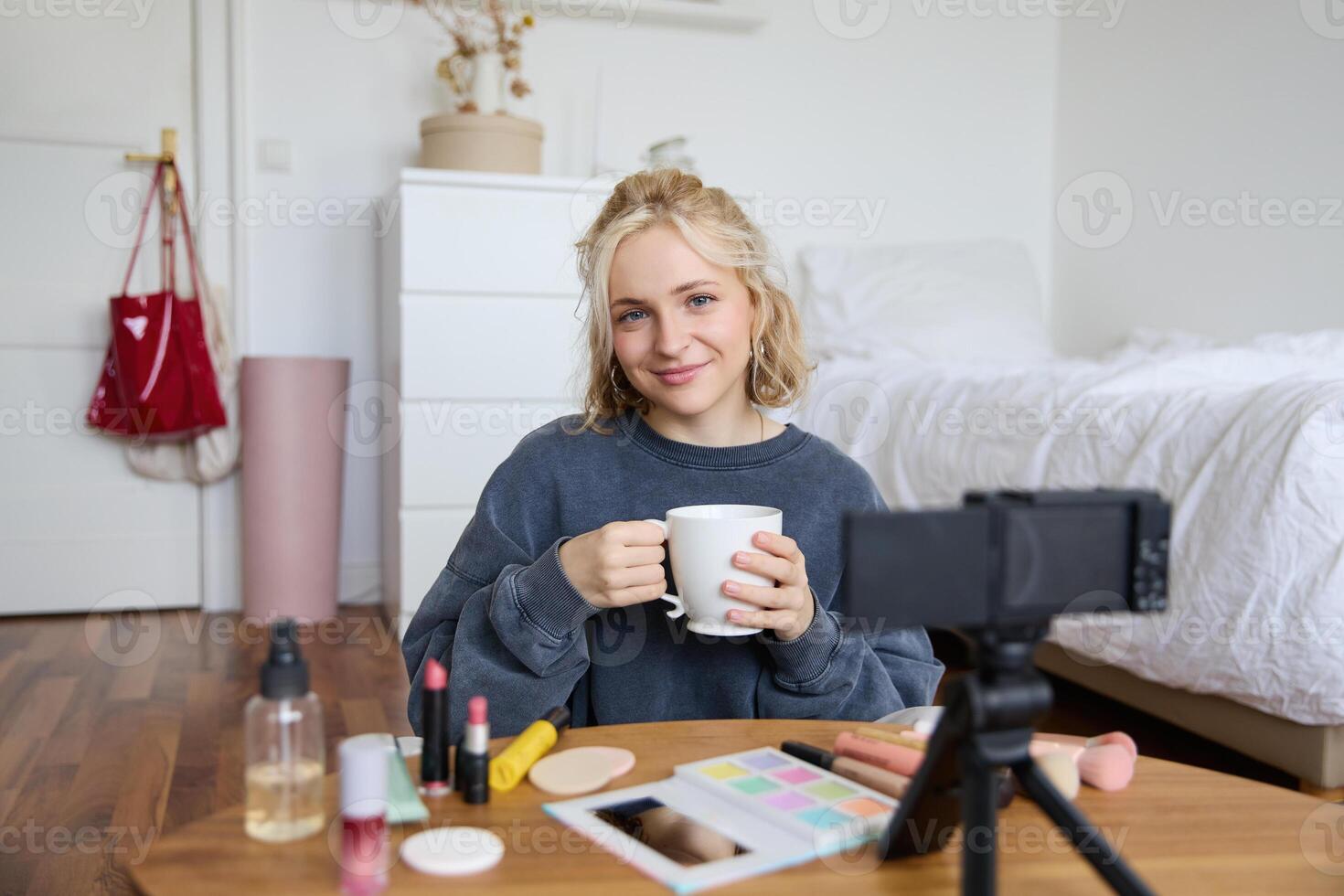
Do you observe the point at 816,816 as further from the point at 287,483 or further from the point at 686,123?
the point at 686,123

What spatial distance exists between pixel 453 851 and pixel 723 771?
181mm

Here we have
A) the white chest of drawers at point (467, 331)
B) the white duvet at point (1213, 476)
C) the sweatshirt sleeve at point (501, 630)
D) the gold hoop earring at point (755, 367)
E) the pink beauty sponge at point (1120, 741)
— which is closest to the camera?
the pink beauty sponge at point (1120, 741)

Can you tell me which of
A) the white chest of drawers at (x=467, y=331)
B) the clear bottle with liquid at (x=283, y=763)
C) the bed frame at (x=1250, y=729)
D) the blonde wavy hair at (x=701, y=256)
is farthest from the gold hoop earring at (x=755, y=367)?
the white chest of drawers at (x=467, y=331)

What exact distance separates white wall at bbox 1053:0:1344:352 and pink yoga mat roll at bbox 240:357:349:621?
2248 millimetres

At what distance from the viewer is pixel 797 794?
0.65 metres

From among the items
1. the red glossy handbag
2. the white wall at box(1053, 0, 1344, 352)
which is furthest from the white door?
the white wall at box(1053, 0, 1344, 352)

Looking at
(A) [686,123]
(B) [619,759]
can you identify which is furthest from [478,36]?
(B) [619,759]

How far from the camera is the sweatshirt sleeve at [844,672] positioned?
2.94 feet

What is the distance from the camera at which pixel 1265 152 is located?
9.27 feet

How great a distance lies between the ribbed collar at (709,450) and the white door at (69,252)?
2295 mm

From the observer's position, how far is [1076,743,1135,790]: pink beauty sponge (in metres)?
0.69

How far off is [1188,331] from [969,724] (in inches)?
114

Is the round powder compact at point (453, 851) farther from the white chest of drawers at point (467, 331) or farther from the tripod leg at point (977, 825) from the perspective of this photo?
the white chest of drawers at point (467, 331)

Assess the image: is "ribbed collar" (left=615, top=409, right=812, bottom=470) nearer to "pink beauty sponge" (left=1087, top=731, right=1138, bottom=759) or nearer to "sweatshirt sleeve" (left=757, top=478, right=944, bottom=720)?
"sweatshirt sleeve" (left=757, top=478, right=944, bottom=720)
